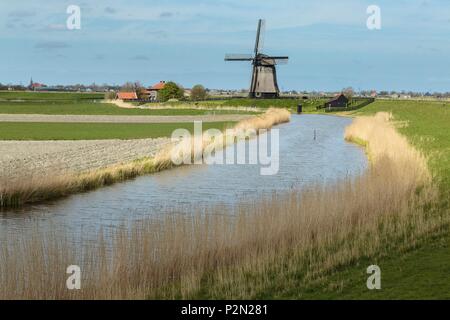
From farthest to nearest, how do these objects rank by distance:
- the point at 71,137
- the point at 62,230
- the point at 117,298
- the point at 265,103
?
1. the point at 265,103
2. the point at 71,137
3. the point at 62,230
4. the point at 117,298

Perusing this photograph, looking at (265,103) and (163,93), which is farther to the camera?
(163,93)

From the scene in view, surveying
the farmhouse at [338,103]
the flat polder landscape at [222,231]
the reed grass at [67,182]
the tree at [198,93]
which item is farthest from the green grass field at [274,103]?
the flat polder landscape at [222,231]

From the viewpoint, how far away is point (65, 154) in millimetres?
26031

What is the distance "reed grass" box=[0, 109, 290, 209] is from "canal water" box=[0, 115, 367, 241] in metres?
0.43

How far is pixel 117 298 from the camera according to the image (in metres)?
7.71

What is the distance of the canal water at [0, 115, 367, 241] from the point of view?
1368 centimetres

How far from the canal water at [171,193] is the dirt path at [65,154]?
225cm

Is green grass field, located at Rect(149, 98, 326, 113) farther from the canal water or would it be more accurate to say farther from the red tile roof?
the canal water

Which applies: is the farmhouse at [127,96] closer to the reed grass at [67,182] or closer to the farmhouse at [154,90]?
the farmhouse at [154,90]

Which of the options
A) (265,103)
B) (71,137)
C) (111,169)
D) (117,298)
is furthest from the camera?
(265,103)

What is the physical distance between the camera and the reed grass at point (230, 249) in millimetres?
8297

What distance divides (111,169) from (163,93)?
328 ft
